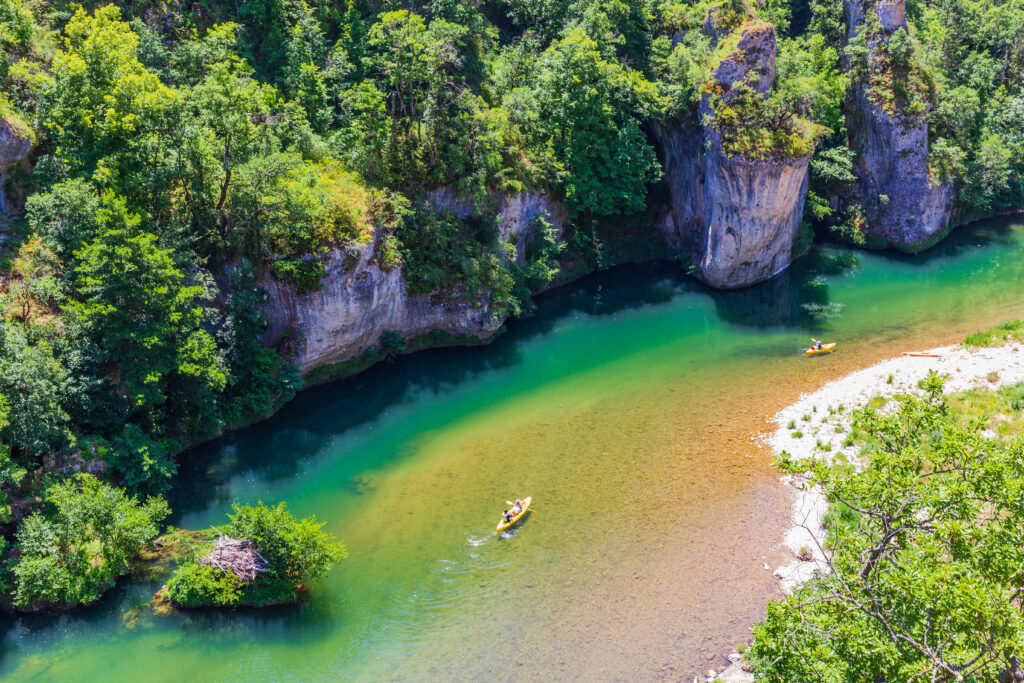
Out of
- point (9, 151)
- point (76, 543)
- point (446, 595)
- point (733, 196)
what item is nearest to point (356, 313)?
point (76, 543)

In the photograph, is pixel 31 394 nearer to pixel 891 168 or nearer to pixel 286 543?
pixel 286 543

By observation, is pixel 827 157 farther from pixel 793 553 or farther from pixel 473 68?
pixel 793 553

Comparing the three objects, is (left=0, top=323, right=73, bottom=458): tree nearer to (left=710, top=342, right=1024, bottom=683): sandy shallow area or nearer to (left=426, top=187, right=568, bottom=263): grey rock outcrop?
(left=426, top=187, right=568, bottom=263): grey rock outcrop

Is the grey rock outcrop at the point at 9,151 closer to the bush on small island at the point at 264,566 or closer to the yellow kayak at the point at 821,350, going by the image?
the bush on small island at the point at 264,566

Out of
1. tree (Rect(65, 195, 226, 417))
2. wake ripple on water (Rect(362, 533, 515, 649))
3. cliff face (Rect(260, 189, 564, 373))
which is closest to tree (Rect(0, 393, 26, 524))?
tree (Rect(65, 195, 226, 417))

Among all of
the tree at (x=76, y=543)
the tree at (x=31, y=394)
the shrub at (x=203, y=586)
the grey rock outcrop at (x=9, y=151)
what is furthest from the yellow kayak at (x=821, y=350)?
the grey rock outcrop at (x=9, y=151)
